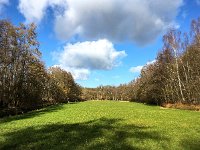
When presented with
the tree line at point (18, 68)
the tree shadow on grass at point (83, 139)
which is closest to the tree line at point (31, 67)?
the tree line at point (18, 68)

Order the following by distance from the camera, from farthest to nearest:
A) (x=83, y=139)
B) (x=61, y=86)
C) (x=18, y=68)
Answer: (x=61, y=86)
(x=18, y=68)
(x=83, y=139)

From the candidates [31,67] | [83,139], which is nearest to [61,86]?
[31,67]

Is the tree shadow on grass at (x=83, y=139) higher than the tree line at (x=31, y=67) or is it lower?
lower

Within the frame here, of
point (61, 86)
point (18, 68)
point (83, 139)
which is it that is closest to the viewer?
point (83, 139)

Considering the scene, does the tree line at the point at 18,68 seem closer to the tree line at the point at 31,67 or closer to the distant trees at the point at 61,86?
the tree line at the point at 31,67

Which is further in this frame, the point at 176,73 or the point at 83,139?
the point at 176,73

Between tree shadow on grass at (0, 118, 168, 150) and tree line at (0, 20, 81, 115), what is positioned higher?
tree line at (0, 20, 81, 115)

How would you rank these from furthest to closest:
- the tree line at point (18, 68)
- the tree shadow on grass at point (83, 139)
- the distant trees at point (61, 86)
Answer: the distant trees at point (61, 86) < the tree line at point (18, 68) < the tree shadow on grass at point (83, 139)

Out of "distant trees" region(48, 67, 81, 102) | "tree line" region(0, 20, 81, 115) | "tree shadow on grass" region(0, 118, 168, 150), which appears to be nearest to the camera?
"tree shadow on grass" region(0, 118, 168, 150)

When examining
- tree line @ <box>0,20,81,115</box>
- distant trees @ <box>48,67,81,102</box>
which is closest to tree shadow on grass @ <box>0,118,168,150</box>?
tree line @ <box>0,20,81,115</box>

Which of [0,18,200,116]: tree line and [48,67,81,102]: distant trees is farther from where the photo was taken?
[48,67,81,102]: distant trees

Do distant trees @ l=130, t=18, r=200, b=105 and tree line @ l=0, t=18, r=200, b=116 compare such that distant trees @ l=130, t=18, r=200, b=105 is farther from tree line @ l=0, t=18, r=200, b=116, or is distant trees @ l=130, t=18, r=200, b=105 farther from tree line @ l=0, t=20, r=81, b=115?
tree line @ l=0, t=20, r=81, b=115

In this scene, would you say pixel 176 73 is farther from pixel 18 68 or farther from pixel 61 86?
pixel 61 86

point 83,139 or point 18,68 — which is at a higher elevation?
point 18,68
